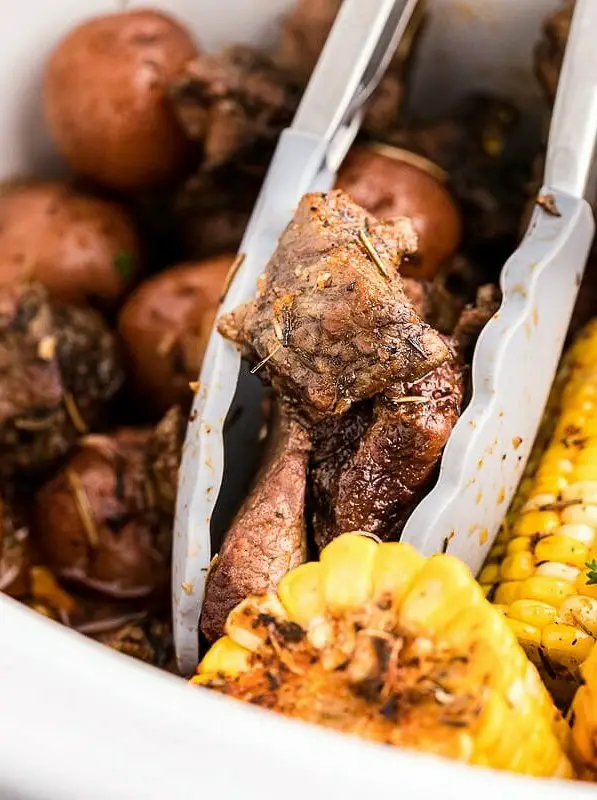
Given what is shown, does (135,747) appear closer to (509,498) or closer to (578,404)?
(509,498)

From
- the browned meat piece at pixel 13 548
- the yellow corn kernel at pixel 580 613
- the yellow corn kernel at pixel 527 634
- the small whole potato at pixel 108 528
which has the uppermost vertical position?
the yellow corn kernel at pixel 580 613

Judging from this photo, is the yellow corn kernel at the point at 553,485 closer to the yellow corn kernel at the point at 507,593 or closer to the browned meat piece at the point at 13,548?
the yellow corn kernel at the point at 507,593

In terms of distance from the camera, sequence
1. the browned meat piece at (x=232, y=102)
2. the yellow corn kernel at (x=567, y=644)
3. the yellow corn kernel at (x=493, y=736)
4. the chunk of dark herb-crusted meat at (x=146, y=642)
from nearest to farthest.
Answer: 1. the yellow corn kernel at (x=493, y=736)
2. the yellow corn kernel at (x=567, y=644)
3. the chunk of dark herb-crusted meat at (x=146, y=642)
4. the browned meat piece at (x=232, y=102)

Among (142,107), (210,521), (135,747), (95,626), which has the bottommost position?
(95,626)

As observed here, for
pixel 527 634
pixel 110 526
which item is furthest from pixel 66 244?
pixel 527 634

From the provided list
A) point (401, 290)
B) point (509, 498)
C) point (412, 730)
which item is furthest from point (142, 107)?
point (412, 730)

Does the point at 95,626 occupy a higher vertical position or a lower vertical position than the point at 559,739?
lower

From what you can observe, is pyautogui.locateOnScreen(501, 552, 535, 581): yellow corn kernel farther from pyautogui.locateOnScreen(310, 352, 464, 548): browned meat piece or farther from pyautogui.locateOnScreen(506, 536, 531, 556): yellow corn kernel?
pyautogui.locateOnScreen(310, 352, 464, 548): browned meat piece

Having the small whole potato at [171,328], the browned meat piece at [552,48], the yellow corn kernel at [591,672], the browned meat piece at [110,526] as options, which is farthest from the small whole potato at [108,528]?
the browned meat piece at [552,48]
